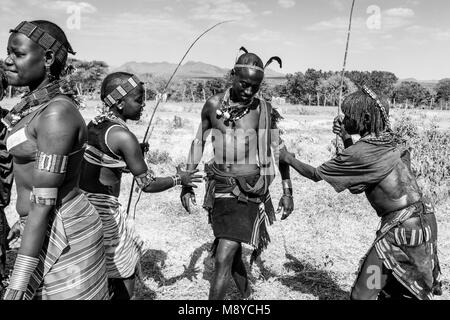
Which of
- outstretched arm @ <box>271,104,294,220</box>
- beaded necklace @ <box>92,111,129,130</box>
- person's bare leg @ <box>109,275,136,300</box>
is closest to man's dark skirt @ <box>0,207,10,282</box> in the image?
person's bare leg @ <box>109,275,136,300</box>

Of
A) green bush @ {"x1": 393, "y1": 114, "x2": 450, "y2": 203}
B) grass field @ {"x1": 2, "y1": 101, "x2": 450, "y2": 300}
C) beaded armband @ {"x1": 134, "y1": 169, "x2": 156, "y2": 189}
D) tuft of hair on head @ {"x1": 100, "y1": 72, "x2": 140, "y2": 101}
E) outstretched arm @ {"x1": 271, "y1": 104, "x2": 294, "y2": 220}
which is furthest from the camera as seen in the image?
green bush @ {"x1": 393, "y1": 114, "x2": 450, "y2": 203}

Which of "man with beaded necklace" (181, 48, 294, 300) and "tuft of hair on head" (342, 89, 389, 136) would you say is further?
"man with beaded necklace" (181, 48, 294, 300)

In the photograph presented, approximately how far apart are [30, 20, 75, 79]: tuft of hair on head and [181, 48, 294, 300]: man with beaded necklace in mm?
1748

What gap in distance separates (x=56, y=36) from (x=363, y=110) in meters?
2.03

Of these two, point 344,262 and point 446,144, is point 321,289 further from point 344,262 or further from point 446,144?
point 446,144

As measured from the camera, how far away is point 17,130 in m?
2.00

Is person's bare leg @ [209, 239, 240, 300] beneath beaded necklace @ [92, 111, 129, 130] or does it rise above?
beneath

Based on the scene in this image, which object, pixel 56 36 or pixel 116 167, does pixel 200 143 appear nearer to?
pixel 116 167

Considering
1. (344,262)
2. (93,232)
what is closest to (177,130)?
(344,262)

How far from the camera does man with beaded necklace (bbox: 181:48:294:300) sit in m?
3.57

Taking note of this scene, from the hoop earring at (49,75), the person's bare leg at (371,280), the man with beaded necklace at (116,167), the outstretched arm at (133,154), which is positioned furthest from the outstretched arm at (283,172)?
the hoop earring at (49,75)

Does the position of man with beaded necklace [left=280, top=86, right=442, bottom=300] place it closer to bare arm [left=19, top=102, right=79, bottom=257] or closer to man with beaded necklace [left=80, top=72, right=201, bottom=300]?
man with beaded necklace [left=80, top=72, right=201, bottom=300]

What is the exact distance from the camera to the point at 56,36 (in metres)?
2.11
